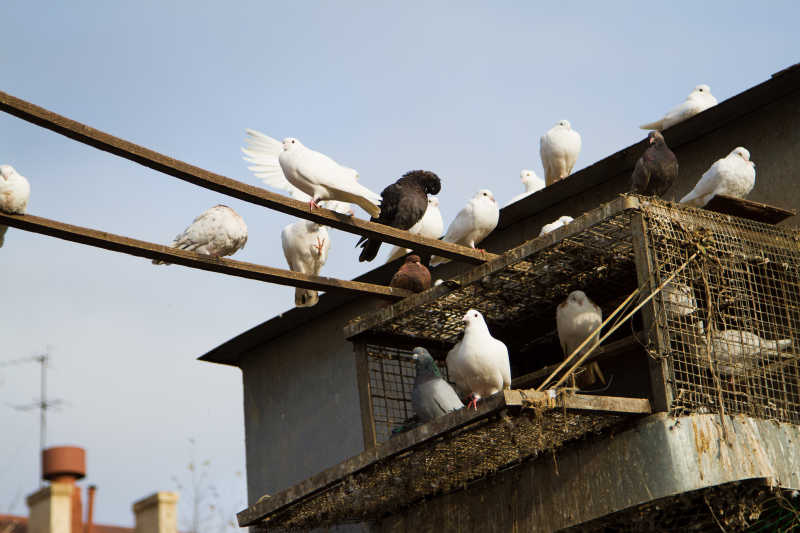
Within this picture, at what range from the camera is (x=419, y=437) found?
21.9 ft

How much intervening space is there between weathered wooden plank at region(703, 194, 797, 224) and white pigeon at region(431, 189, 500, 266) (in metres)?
2.00

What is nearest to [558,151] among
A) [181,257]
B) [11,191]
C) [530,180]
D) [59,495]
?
[530,180]

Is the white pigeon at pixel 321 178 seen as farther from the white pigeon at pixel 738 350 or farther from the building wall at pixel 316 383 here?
the white pigeon at pixel 738 350

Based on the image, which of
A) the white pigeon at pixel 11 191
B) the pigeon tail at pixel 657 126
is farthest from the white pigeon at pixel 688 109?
the white pigeon at pixel 11 191

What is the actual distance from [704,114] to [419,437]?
3.39 meters

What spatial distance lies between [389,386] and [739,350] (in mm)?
2731

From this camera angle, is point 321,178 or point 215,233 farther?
point 215,233

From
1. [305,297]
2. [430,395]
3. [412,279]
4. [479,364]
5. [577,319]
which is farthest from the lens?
[305,297]

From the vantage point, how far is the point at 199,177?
626cm

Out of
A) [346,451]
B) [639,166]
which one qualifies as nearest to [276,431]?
[346,451]

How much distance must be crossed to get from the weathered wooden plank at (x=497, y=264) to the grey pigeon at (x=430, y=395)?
518 millimetres

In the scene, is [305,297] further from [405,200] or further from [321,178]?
[321,178]

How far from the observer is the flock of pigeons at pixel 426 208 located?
7.15m

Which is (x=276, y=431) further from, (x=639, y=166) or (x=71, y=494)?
(x=639, y=166)
